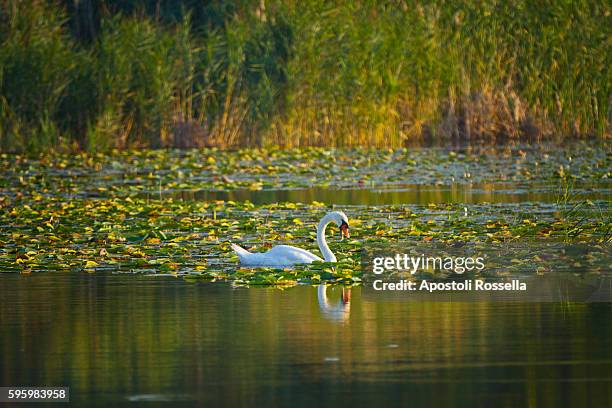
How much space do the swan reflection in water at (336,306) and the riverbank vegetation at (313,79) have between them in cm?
1603

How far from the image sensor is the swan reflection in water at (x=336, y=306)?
980 cm

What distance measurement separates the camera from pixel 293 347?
863 cm

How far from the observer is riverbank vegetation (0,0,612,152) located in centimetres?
2656

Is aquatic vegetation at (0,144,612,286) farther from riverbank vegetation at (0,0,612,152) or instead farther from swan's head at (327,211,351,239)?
riverbank vegetation at (0,0,612,152)

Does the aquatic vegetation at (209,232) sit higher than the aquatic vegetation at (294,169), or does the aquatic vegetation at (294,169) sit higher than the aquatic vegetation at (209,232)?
the aquatic vegetation at (294,169)

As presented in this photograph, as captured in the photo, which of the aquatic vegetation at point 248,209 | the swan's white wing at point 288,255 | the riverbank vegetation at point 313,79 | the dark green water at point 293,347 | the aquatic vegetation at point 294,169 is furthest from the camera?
the riverbank vegetation at point 313,79

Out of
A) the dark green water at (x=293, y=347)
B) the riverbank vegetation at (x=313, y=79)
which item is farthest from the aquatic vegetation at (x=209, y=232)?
the riverbank vegetation at (x=313, y=79)

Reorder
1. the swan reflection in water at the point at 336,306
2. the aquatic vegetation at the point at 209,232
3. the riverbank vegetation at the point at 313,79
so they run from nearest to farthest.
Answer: the swan reflection in water at the point at 336,306
the aquatic vegetation at the point at 209,232
the riverbank vegetation at the point at 313,79

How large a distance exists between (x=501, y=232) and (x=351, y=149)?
513 inches

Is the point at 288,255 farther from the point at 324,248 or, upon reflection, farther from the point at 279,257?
the point at 324,248

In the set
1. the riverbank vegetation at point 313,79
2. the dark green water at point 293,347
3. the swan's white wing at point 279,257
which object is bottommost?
the dark green water at point 293,347

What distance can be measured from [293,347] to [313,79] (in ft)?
61.3

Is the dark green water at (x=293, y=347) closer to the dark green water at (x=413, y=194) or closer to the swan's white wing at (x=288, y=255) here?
A: the swan's white wing at (x=288, y=255)

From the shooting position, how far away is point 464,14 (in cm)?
2706
